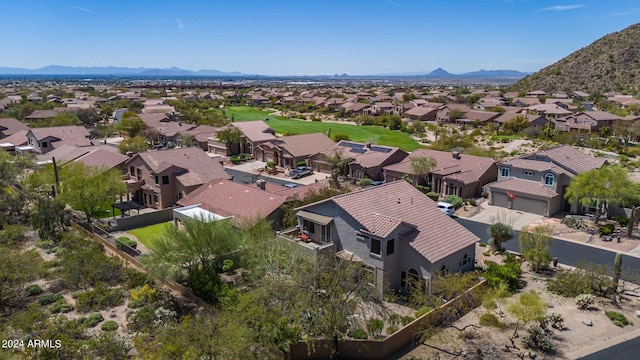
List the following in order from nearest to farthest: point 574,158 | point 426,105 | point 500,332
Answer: point 500,332 → point 574,158 → point 426,105

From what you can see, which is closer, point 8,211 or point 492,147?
point 8,211

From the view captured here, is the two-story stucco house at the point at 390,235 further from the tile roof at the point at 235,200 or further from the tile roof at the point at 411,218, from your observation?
the tile roof at the point at 235,200

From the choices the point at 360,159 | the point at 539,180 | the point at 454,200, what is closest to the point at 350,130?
the point at 360,159

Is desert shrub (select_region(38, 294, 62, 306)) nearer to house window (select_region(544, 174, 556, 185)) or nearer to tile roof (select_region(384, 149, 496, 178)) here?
tile roof (select_region(384, 149, 496, 178))

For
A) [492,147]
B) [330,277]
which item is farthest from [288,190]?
[492,147]

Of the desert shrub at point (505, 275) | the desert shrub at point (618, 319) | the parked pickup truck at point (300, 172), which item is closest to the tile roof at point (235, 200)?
the desert shrub at point (505, 275)

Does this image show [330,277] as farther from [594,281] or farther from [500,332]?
[594,281]

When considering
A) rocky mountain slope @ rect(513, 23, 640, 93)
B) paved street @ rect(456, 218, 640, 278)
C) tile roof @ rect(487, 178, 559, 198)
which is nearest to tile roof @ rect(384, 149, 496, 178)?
tile roof @ rect(487, 178, 559, 198)
